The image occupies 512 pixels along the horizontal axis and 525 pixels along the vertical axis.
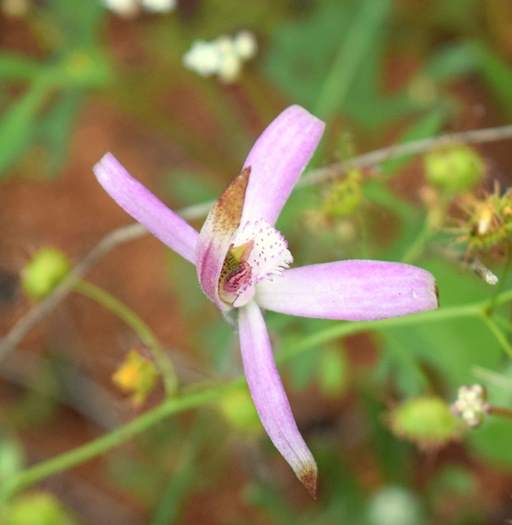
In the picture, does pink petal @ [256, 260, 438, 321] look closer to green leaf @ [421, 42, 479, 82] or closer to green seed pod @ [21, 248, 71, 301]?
green seed pod @ [21, 248, 71, 301]

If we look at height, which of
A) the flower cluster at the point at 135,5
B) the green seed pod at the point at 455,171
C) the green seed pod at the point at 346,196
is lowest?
the green seed pod at the point at 455,171

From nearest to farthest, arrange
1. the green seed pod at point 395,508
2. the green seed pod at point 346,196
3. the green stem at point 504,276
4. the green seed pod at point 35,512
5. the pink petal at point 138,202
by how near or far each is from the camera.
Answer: the pink petal at point 138,202, the green stem at point 504,276, the green seed pod at point 346,196, the green seed pod at point 35,512, the green seed pod at point 395,508

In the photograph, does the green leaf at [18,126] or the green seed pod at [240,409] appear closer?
→ the green seed pod at [240,409]

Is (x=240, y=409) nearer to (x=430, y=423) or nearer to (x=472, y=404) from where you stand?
(x=430, y=423)

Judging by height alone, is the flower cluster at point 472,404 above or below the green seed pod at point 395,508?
above

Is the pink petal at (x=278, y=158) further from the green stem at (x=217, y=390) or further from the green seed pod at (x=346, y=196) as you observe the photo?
the green seed pod at (x=346, y=196)

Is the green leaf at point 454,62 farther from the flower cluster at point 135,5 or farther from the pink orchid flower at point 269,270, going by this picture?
the pink orchid flower at point 269,270

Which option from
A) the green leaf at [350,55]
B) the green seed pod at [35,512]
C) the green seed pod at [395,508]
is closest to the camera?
the green seed pod at [35,512]

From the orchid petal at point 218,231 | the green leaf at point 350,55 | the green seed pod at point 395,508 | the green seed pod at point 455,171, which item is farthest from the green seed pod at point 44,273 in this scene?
the green seed pod at point 395,508
